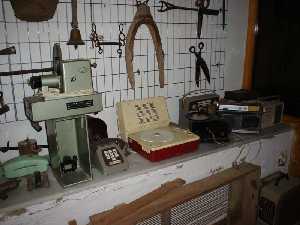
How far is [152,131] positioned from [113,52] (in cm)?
63

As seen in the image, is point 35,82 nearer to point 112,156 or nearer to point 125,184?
point 112,156

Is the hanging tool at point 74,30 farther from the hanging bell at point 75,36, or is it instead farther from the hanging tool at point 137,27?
the hanging tool at point 137,27

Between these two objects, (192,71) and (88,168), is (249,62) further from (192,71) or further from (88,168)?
(88,168)

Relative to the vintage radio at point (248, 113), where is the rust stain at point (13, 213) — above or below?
below

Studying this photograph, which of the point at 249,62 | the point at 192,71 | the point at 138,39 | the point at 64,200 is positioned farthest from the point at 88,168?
the point at 249,62

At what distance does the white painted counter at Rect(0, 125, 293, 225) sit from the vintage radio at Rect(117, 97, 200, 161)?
0.06 meters

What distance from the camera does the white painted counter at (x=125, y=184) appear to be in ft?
4.57

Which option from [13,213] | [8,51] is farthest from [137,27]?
[13,213]

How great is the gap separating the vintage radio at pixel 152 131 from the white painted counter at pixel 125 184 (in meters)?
0.06

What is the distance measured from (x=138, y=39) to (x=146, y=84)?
0.35 m

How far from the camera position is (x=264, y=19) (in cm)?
262

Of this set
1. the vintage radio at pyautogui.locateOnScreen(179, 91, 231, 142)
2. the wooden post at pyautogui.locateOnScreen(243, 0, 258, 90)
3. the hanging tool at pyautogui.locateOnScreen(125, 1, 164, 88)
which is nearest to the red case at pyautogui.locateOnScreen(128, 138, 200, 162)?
the vintage radio at pyautogui.locateOnScreen(179, 91, 231, 142)

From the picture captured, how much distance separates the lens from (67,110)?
1.39 meters

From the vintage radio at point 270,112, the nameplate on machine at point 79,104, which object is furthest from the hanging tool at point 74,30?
the vintage radio at point 270,112
